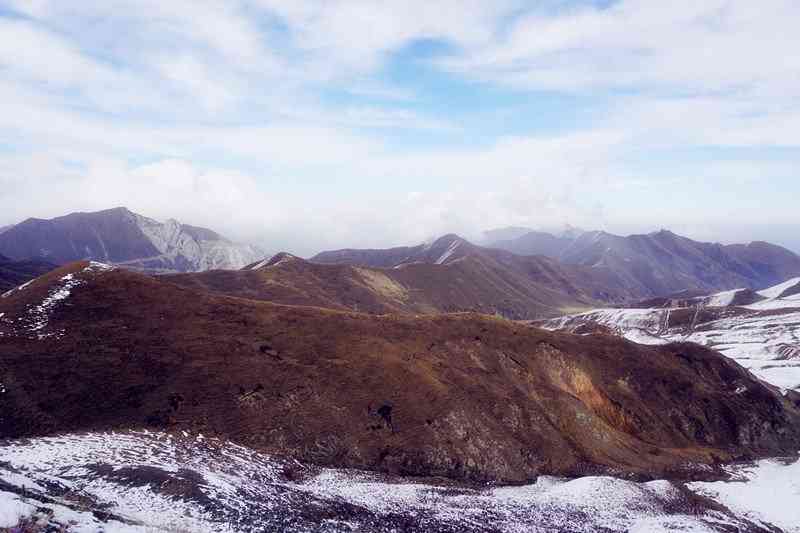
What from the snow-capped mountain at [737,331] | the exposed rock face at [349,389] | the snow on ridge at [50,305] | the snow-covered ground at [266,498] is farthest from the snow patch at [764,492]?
the snow on ridge at [50,305]

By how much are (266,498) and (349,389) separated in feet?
47.2

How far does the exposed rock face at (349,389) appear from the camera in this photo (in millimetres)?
33406

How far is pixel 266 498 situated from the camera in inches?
1021

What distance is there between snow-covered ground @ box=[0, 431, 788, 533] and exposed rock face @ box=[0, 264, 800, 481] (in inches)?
104

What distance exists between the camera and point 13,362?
33.1 metres

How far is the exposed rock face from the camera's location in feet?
110

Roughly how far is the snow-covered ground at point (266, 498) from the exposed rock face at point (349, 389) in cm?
263

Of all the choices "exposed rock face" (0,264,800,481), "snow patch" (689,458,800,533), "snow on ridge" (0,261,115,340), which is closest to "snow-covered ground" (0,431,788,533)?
"snow patch" (689,458,800,533)

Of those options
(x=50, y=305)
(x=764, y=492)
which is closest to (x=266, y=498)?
(x=50, y=305)

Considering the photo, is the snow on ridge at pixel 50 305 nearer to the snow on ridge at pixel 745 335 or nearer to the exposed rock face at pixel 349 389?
the exposed rock face at pixel 349 389

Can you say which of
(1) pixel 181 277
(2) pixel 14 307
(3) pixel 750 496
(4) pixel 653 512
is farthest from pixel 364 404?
(1) pixel 181 277

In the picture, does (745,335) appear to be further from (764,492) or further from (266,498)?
(266,498)

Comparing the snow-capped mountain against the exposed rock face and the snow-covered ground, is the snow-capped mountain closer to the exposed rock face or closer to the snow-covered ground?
the exposed rock face

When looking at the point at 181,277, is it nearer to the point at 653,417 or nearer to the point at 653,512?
the point at 653,417
